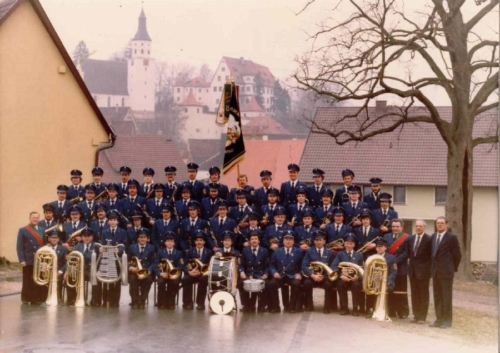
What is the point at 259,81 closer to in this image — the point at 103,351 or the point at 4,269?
the point at 4,269

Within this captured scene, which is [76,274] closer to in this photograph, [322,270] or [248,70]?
[322,270]

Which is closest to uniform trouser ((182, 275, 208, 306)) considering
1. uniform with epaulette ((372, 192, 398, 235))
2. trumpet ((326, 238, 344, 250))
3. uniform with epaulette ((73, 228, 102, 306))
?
uniform with epaulette ((73, 228, 102, 306))

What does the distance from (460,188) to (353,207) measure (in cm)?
764

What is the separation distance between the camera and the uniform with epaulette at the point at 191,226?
13445 millimetres

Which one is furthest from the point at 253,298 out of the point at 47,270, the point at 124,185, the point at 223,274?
the point at 47,270

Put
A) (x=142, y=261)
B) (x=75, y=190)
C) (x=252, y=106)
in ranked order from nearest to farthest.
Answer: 1. (x=142, y=261)
2. (x=75, y=190)
3. (x=252, y=106)

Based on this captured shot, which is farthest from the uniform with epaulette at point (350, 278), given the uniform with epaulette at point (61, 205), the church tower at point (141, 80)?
the church tower at point (141, 80)

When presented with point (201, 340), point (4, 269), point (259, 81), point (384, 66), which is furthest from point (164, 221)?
point (259, 81)

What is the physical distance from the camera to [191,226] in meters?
13.5

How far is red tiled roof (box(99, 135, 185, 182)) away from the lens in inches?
1179

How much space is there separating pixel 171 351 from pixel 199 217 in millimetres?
3632

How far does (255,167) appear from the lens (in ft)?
110

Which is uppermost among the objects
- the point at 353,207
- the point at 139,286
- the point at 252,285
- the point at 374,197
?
the point at 374,197

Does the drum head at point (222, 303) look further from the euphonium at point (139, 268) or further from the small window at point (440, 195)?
the small window at point (440, 195)
